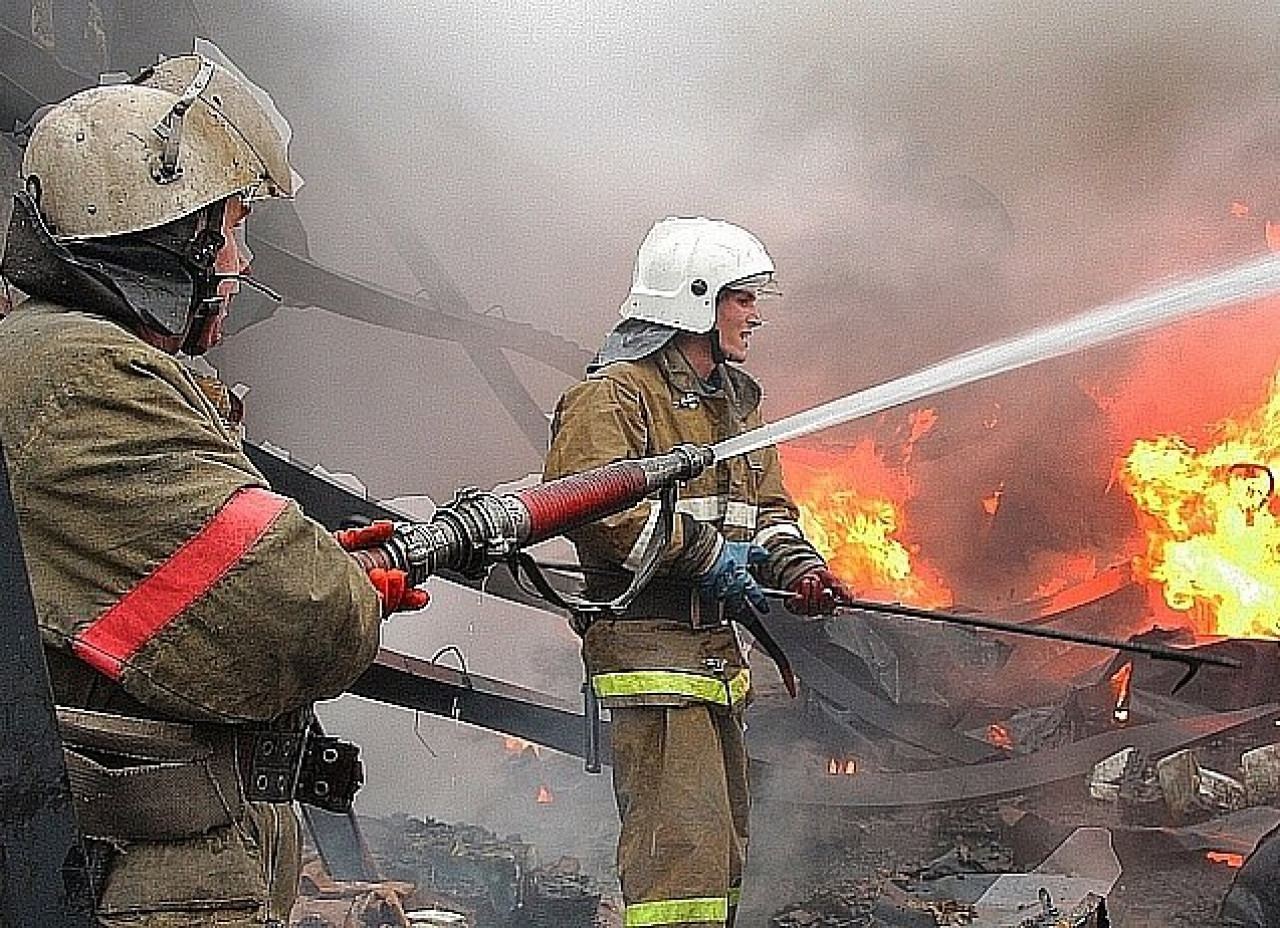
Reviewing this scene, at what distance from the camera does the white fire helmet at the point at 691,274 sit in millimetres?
4273

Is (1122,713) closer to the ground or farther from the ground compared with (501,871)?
farther from the ground

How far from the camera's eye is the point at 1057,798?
5.91m

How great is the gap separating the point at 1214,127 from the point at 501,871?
513cm

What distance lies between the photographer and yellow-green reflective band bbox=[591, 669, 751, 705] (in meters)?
3.85

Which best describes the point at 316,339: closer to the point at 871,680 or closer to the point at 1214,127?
the point at 871,680

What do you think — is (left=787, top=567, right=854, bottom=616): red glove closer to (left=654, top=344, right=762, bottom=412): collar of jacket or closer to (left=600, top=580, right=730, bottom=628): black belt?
(left=600, top=580, right=730, bottom=628): black belt

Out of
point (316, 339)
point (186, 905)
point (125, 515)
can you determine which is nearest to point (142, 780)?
point (186, 905)

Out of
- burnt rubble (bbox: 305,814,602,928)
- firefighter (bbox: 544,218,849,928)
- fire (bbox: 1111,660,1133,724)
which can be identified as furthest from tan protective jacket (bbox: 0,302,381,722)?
fire (bbox: 1111,660,1133,724)

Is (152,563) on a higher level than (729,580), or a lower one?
lower

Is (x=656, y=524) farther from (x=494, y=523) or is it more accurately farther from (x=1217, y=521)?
(x=1217, y=521)

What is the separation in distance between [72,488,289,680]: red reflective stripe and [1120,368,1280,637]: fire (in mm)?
5402

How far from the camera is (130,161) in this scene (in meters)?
2.03

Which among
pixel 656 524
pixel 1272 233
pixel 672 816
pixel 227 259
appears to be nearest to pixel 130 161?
pixel 227 259

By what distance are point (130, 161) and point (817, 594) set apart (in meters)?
2.61
